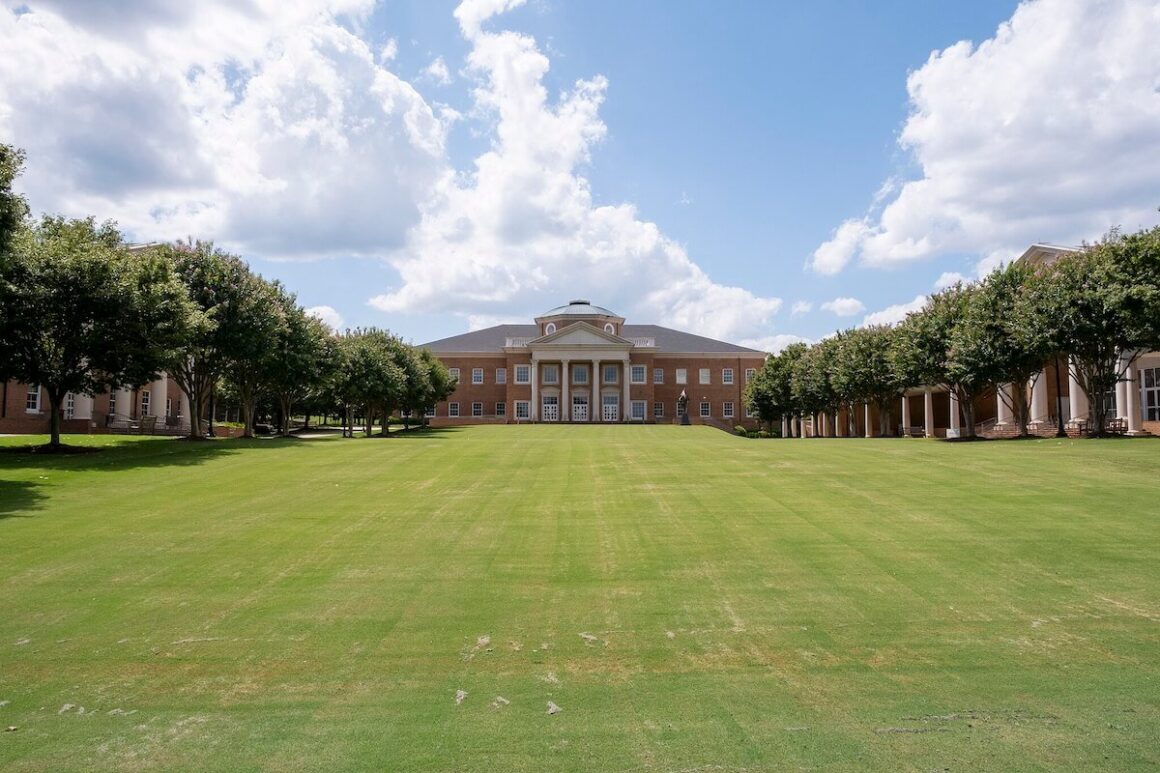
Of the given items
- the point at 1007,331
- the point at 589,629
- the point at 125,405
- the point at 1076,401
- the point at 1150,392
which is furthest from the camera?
the point at 125,405

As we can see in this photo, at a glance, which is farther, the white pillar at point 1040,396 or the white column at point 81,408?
the white pillar at point 1040,396

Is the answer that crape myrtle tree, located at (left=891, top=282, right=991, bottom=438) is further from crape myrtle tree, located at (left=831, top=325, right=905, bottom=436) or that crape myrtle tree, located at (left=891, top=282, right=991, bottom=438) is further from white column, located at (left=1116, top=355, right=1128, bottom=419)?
white column, located at (left=1116, top=355, right=1128, bottom=419)

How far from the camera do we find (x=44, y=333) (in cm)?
2641

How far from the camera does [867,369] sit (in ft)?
162

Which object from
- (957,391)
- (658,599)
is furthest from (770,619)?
(957,391)

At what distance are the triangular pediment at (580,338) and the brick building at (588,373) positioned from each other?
0.38ft

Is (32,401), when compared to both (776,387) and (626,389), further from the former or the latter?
(626,389)

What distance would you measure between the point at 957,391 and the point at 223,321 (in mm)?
36858

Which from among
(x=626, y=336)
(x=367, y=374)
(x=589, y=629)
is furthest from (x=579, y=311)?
(x=589, y=629)

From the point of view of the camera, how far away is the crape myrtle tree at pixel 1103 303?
96.4 ft

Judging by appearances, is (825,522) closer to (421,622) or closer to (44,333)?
(421,622)

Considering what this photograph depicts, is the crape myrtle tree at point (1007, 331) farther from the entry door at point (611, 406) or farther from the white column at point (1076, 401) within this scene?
the entry door at point (611, 406)

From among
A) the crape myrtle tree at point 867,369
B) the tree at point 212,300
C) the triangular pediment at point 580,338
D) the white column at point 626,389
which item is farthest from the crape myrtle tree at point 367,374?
the white column at point 626,389

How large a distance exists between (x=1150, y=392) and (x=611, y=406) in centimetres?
5722
